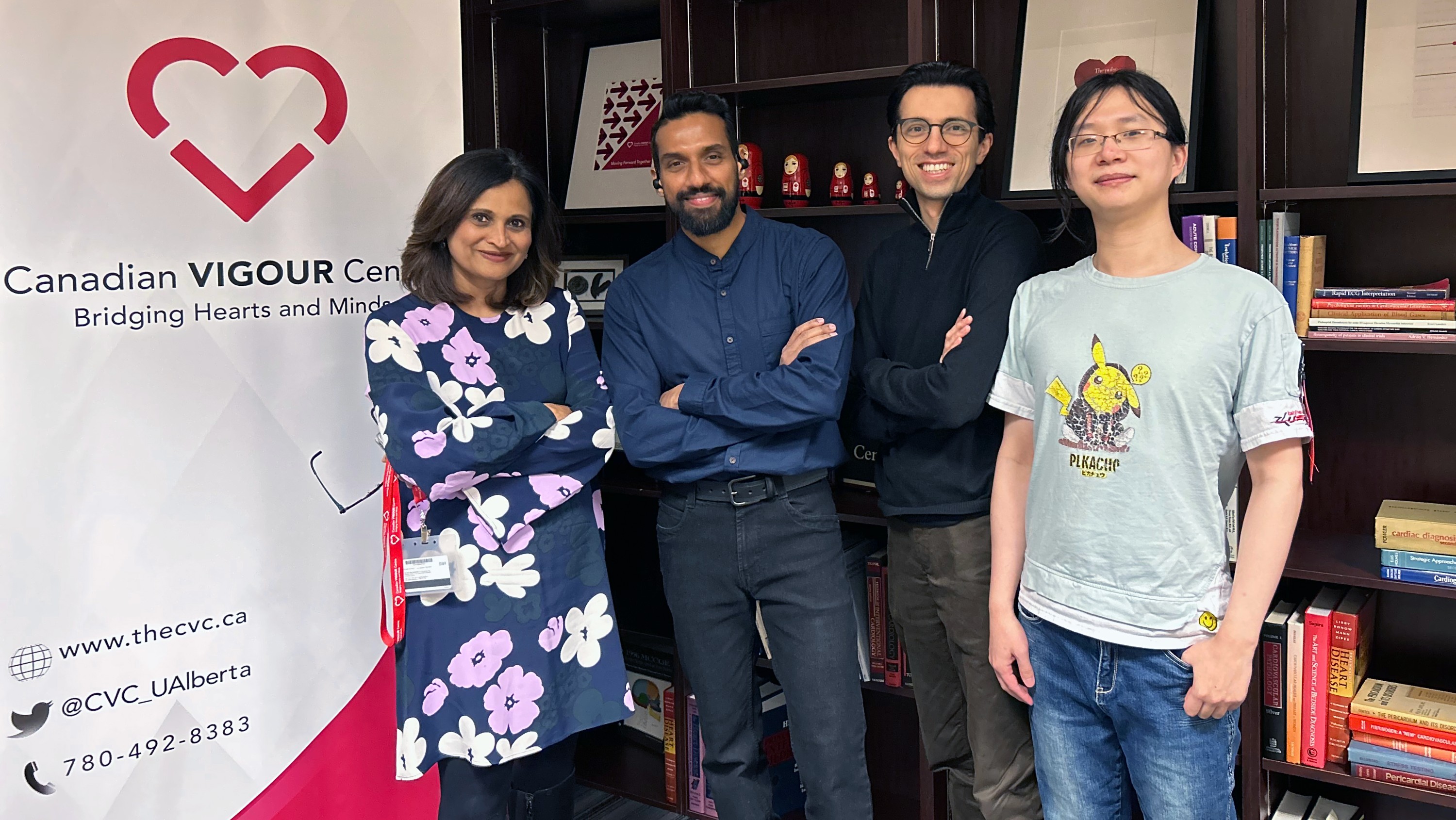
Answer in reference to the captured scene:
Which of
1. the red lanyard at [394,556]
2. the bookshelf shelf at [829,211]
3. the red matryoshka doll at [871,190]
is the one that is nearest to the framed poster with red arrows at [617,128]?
the bookshelf shelf at [829,211]

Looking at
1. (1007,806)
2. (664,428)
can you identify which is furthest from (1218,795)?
(664,428)

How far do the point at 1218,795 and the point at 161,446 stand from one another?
76.6 inches

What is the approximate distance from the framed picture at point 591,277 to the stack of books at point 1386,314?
1858 millimetres

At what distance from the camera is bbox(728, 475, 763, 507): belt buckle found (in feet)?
7.34

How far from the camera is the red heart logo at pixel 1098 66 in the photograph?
2.48m

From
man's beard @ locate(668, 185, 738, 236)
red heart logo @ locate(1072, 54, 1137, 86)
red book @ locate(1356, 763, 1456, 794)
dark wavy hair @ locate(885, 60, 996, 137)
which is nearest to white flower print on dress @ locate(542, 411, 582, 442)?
man's beard @ locate(668, 185, 738, 236)

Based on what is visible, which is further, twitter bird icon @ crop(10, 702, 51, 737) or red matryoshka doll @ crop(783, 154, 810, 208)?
red matryoshka doll @ crop(783, 154, 810, 208)

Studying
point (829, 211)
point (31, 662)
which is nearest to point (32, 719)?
point (31, 662)

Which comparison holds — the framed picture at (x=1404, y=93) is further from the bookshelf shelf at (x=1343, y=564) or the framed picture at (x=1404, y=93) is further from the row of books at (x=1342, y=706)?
the row of books at (x=1342, y=706)

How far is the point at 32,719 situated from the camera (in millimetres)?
1942

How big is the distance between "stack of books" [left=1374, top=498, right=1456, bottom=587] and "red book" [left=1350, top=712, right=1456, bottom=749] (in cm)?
28

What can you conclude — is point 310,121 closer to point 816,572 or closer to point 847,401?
point 847,401

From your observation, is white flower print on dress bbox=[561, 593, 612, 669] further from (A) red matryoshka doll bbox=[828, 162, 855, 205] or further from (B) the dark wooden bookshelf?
(A) red matryoshka doll bbox=[828, 162, 855, 205]

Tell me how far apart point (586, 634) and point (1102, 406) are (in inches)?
45.8
